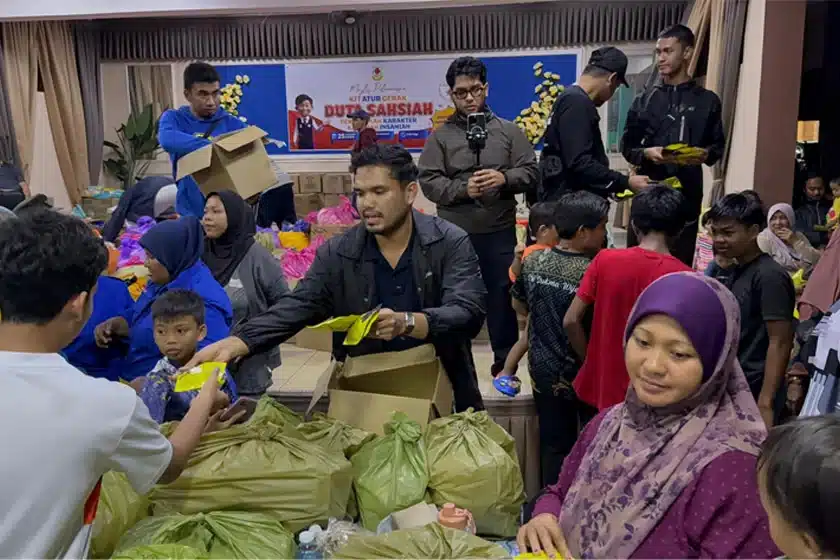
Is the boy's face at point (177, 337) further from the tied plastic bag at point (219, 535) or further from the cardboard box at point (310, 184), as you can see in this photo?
the cardboard box at point (310, 184)

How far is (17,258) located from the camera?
116cm

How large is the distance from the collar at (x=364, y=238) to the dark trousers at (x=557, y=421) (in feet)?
2.62

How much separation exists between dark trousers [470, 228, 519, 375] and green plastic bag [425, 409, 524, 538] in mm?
1298

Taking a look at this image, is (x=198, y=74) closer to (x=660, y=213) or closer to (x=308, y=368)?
(x=308, y=368)

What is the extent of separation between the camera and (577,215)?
2.45 meters

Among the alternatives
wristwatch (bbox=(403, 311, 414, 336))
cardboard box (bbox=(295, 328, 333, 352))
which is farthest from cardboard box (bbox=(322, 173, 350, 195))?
wristwatch (bbox=(403, 311, 414, 336))

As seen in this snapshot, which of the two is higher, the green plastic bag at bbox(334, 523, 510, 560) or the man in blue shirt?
the man in blue shirt

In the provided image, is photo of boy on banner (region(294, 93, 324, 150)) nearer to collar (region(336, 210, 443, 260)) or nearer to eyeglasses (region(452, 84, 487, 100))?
eyeglasses (region(452, 84, 487, 100))

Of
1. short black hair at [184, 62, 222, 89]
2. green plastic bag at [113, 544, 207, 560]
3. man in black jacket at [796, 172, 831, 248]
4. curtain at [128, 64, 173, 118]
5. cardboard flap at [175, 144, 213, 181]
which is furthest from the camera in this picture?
curtain at [128, 64, 173, 118]

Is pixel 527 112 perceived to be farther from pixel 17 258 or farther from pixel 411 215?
pixel 17 258

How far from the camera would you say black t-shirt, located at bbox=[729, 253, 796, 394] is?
2232 mm

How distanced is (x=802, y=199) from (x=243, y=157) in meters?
4.05

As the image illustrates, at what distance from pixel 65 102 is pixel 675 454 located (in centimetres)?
825

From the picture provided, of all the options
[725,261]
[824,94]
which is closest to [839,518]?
[725,261]
